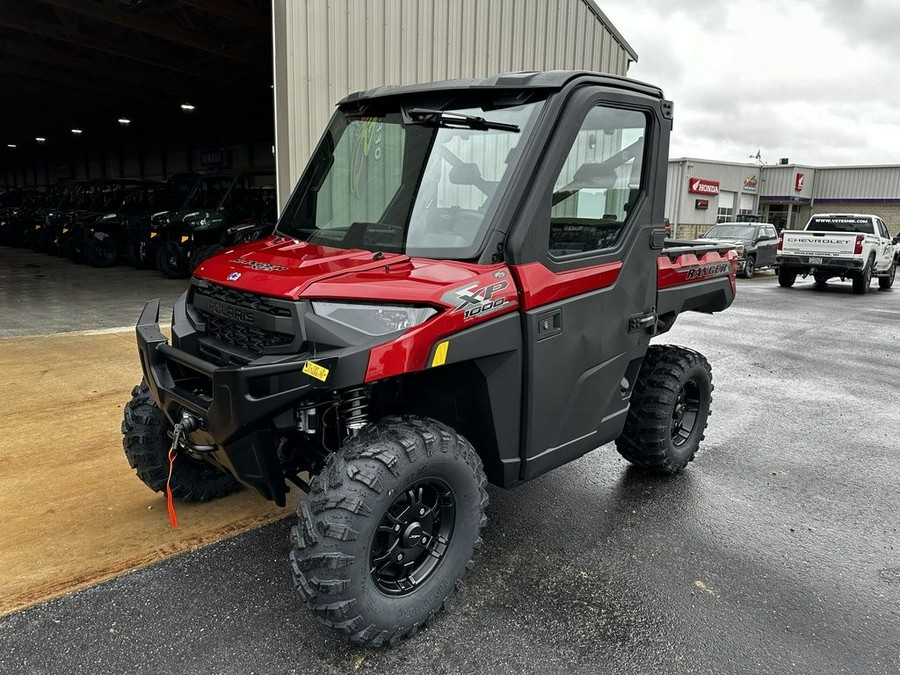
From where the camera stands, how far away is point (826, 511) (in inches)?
152

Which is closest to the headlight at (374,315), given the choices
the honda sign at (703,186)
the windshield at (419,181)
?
the windshield at (419,181)

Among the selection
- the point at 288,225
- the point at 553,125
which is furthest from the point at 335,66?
the point at 553,125

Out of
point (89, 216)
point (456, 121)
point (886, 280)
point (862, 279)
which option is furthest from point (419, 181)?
point (886, 280)

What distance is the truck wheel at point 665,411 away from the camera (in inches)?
154

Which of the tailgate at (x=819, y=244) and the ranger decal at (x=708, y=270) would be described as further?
the tailgate at (x=819, y=244)

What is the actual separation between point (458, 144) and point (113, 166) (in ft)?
115

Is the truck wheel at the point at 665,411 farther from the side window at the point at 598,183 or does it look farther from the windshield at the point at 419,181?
the windshield at the point at 419,181

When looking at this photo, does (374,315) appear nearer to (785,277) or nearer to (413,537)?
(413,537)

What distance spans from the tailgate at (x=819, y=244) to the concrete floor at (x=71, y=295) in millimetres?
14546

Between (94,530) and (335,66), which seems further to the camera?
(335,66)

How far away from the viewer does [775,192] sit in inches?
1639

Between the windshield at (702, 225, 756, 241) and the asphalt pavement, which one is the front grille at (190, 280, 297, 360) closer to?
the asphalt pavement

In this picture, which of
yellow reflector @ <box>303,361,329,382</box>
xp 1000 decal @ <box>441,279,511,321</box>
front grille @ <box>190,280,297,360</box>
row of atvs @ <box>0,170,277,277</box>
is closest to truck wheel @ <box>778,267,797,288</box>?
row of atvs @ <box>0,170,277,277</box>

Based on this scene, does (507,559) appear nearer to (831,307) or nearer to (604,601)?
(604,601)
